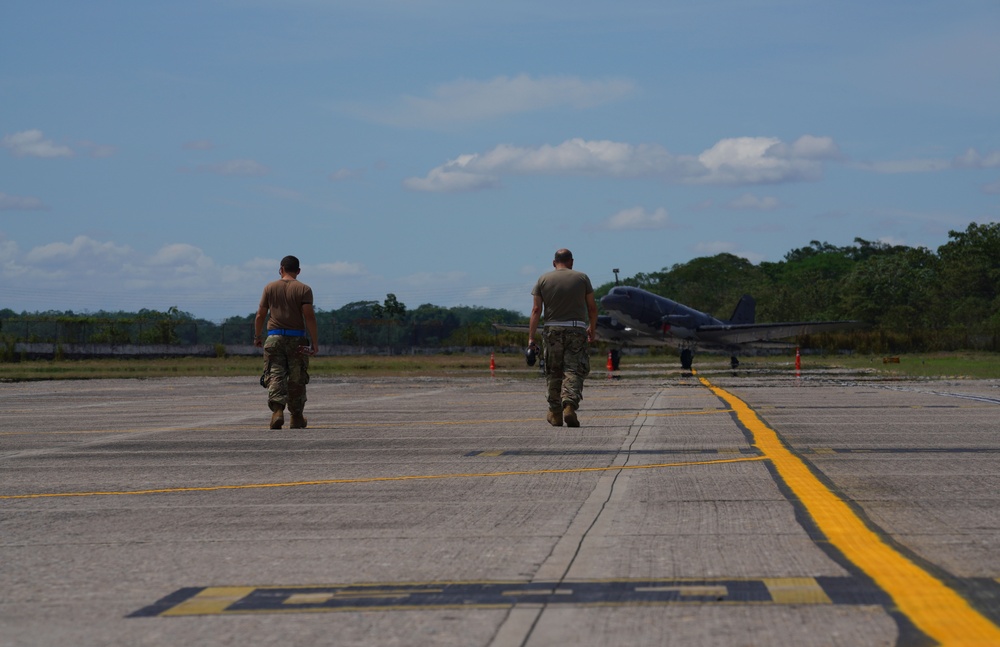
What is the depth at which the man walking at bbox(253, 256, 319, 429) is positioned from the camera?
1283 cm

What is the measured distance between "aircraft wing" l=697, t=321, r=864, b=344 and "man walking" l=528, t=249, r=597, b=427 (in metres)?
38.4

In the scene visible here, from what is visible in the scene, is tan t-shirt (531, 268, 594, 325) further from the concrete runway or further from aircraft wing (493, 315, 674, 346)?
aircraft wing (493, 315, 674, 346)

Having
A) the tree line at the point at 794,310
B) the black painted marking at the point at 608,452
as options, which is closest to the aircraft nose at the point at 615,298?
the tree line at the point at 794,310

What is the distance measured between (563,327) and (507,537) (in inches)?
304

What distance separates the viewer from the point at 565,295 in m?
13.2

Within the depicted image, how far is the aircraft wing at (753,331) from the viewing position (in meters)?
51.5

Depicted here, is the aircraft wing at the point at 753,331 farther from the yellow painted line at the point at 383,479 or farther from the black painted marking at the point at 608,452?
the yellow painted line at the point at 383,479

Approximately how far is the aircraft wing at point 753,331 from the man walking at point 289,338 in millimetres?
39400

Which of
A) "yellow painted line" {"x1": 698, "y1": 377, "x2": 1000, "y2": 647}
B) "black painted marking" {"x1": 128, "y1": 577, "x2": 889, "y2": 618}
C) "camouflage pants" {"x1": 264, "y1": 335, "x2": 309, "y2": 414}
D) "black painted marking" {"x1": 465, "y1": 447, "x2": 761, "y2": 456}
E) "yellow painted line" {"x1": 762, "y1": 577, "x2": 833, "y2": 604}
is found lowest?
"black painted marking" {"x1": 128, "y1": 577, "x2": 889, "y2": 618}

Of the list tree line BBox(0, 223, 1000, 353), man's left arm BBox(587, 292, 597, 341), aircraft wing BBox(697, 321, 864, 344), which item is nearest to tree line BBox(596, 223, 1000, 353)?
tree line BBox(0, 223, 1000, 353)

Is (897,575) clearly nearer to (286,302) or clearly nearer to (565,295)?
(565,295)

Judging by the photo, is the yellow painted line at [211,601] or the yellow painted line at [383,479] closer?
the yellow painted line at [211,601]

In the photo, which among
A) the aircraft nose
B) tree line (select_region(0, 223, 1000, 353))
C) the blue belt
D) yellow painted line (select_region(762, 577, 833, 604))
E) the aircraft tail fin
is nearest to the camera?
yellow painted line (select_region(762, 577, 833, 604))

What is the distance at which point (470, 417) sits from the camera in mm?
14164
